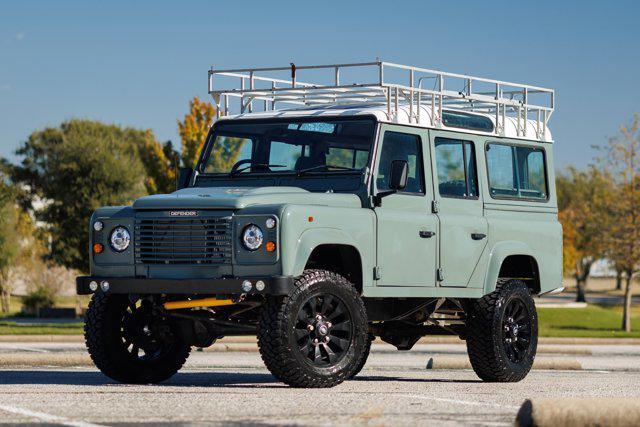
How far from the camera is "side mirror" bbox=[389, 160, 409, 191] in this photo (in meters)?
12.7

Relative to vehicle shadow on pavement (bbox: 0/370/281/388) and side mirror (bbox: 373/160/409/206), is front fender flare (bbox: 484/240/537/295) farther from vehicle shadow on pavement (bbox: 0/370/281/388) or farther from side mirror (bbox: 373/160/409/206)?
vehicle shadow on pavement (bbox: 0/370/281/388)

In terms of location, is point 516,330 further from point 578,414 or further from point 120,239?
point 578,414

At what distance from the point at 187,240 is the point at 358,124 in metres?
2.32

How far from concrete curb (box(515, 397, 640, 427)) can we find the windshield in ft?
16.9

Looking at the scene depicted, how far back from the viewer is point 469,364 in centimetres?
1686

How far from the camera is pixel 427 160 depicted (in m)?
13.7

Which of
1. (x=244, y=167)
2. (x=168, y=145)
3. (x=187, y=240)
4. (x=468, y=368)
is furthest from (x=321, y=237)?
(x=168, y=145)

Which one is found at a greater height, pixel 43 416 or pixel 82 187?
pixel 82 187

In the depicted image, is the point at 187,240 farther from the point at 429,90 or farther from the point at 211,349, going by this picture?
the point at 211,349

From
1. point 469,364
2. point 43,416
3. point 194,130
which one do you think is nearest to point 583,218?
point 194,130

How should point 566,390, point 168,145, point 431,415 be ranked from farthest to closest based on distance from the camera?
point 168,145
point 566,390
point 431,415

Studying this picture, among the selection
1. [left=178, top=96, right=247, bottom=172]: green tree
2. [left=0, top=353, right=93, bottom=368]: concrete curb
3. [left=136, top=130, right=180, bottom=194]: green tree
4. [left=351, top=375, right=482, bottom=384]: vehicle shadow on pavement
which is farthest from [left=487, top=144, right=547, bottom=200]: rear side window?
[left=136, top=130, right=180, bottom=194]: green tree

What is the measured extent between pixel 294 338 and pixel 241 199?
4.25 ft

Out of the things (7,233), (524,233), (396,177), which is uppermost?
(7,233)
